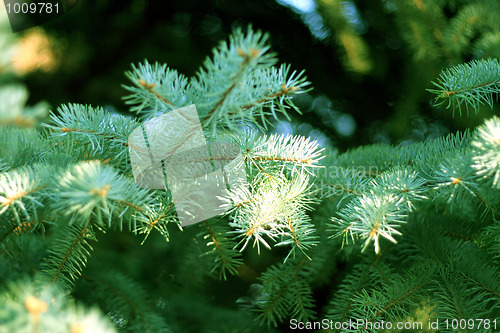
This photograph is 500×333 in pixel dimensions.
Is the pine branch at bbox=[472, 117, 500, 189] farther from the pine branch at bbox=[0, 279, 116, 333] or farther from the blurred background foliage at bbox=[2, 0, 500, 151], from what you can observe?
the blurred background foliage at bbox=[2, 0, 500, 151]

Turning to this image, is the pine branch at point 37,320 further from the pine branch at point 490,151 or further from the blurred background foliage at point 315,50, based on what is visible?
the blurred background foliage at point 315,50

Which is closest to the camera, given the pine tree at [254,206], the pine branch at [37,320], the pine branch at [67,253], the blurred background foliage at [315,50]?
the pine branch at [37,320]

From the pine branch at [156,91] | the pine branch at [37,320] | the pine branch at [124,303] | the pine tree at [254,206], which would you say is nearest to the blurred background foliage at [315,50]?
the pine tree at [254,206]

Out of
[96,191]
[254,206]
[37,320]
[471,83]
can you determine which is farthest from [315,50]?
[37,320]

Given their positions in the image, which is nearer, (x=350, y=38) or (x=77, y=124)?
(x=77, y=124)

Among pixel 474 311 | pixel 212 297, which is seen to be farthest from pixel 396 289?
pixel 212 297

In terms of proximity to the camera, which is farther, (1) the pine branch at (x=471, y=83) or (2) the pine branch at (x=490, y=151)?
(1) the pine branch at (x=471, y=83)

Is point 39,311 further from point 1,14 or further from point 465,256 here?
point 465,256
